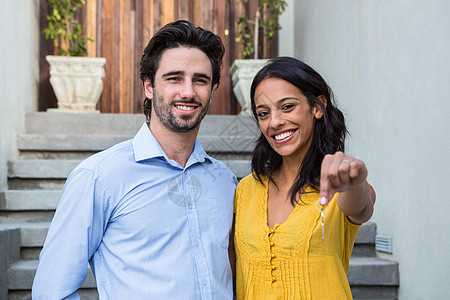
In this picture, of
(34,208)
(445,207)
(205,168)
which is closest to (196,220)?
(205,168)

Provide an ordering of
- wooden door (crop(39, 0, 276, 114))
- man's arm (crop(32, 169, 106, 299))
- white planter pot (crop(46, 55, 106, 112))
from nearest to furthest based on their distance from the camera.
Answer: man's arm (crop(32, 169, 106, 299)), white planter pot (crop(46, 55, 106, 112)), wooden door (crop(39, 0, 276, 114))

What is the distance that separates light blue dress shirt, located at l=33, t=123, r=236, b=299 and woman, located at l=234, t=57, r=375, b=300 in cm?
12

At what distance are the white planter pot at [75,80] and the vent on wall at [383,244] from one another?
266 cm

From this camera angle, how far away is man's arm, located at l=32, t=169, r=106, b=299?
1345 mm

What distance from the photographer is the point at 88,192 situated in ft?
4.51

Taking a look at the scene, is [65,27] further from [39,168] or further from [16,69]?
[39,168]

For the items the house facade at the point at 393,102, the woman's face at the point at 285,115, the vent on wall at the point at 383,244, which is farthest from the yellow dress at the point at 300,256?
the vent on wall at the point at 383,244

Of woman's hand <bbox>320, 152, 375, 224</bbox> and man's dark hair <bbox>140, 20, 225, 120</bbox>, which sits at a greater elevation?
man's dark hair <bbox>140, 20, 225, 120</bbox>

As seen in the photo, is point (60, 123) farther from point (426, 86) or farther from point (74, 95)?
point (426, 86)

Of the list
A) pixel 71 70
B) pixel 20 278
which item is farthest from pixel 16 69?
pixel 20 278

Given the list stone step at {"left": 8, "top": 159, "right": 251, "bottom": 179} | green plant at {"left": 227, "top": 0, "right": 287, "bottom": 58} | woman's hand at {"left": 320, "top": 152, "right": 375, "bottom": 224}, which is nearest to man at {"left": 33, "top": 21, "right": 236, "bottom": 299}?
woman's hand at {"left": 320, "top": 152, "right": 375, "bottom": 224}

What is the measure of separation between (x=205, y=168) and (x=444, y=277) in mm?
1365

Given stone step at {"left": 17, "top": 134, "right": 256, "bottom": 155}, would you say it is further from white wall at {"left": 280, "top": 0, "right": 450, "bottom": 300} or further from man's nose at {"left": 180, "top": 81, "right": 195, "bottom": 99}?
man's nose at {"left": 180, "top": 81, "right": 195, "bottom": 99}

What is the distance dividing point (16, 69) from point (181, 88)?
2577 mm
